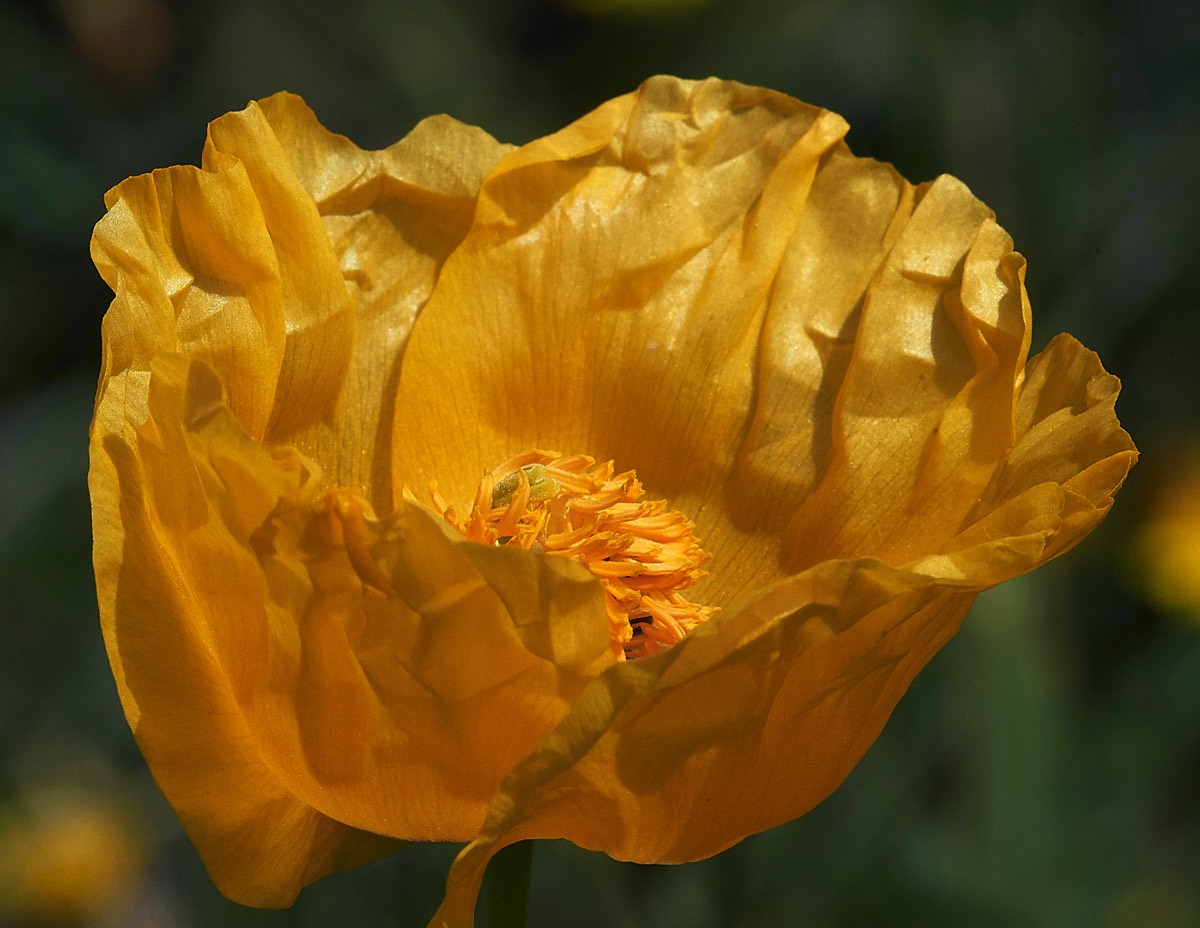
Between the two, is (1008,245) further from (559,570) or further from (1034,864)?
(1034,864)

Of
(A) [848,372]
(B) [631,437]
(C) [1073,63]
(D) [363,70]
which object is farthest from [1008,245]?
(D) [363,70]

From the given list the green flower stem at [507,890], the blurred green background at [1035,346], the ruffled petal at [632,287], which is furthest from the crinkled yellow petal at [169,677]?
the blurred green background at [1035,346]

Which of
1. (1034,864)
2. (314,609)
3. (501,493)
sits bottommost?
(1034,864)

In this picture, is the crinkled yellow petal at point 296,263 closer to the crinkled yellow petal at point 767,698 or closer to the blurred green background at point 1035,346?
the crinkled yellow petal at point 767,698

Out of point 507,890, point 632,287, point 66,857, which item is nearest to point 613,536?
point 632,287

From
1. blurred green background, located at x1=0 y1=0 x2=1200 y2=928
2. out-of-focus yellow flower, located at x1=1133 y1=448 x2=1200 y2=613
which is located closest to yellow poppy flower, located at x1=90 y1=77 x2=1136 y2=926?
blurred green background, located at x1=0 y1=0 x2=1200 y2=928

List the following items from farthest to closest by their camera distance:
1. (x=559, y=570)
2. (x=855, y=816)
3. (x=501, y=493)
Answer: (x=855, y=816)
(x=501, y=493)
(x=559, y=570)

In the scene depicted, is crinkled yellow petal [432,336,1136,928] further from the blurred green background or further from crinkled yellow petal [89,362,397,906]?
the blurred green background
